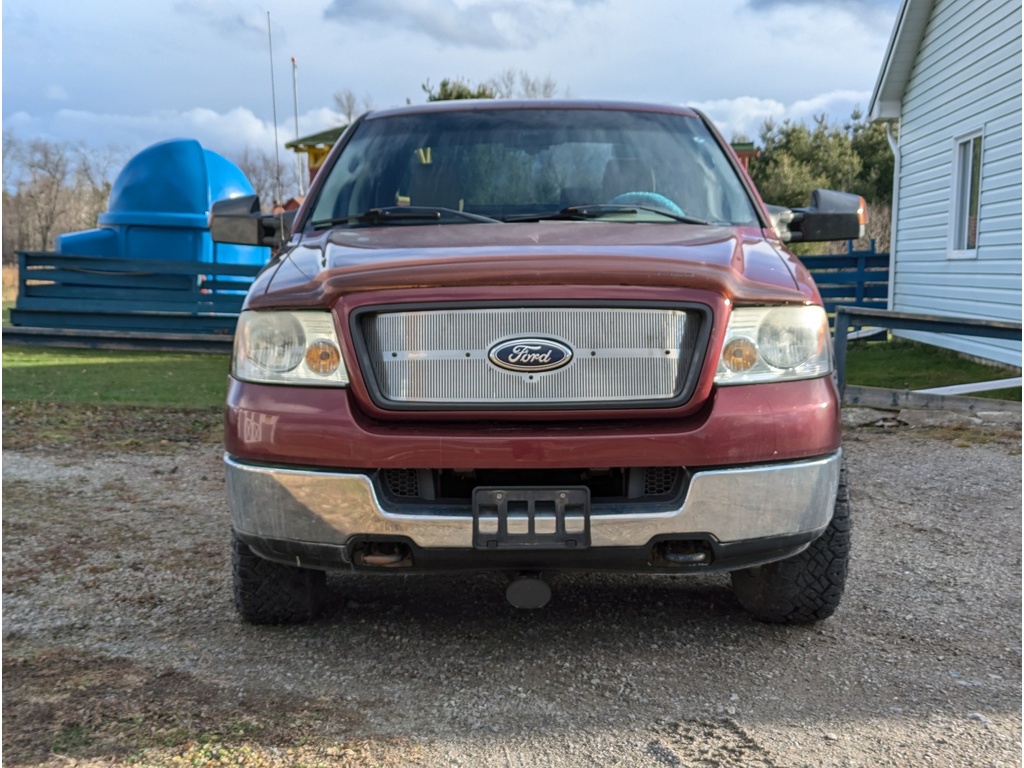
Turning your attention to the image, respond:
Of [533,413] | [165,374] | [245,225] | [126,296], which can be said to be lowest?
[165,374]

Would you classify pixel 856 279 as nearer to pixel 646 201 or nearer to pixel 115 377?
pixel 115 377

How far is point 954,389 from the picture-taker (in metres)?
9.20

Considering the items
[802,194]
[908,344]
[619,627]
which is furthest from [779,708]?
[802,194]

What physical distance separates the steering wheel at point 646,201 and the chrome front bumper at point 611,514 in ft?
4.31

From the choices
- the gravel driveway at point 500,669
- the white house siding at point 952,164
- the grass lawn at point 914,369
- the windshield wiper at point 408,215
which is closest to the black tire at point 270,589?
the gravel driveway at point 500,669

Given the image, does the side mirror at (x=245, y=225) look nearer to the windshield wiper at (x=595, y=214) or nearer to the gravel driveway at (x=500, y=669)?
the windshield wiper at (x=595, y=214)

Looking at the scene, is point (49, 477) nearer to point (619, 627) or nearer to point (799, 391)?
point (619, 627)

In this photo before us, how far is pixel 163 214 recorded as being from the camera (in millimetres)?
15281

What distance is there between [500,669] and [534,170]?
196cm

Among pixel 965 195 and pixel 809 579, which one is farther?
pixel 965 195

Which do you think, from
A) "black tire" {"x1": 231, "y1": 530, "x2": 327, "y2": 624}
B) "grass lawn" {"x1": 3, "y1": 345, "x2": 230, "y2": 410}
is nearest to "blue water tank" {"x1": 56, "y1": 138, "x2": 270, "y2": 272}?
"grass lawn" {"x1": 3, "y1": 345, "x2": 230, "y2": 410}

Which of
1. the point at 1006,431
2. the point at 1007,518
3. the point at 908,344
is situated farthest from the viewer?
the point at 908,344

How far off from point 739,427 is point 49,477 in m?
4.71

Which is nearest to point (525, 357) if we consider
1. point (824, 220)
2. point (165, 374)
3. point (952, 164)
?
point (824, 220)
